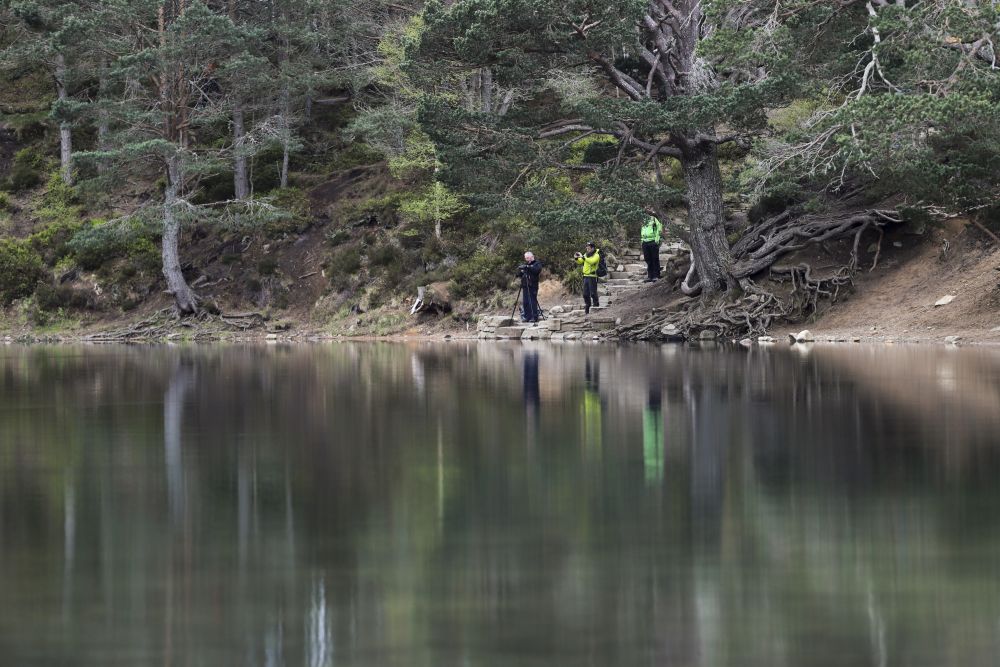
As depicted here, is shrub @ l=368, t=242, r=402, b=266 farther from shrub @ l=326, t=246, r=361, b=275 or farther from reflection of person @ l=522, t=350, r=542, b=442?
reflection of person @ l=522, t=350, r=542, b=442

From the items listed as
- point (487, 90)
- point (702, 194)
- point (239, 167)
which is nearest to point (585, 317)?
point (702, 194)

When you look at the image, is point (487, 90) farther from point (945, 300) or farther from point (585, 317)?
point (945, 300)

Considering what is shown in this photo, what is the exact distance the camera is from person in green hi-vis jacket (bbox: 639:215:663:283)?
121 ft

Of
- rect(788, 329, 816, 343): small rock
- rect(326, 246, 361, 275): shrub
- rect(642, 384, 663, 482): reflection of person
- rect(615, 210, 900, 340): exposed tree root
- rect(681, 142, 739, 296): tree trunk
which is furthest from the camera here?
rect(326, 246, 361, 275): shrub

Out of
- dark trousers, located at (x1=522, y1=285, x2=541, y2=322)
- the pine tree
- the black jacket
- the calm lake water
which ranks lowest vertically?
the calm lake water

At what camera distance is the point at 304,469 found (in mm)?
9211

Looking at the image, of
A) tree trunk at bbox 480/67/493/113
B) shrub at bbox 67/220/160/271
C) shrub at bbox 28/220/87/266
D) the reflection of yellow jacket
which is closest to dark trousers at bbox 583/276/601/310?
tree trunk at bbox 480/67/493/113

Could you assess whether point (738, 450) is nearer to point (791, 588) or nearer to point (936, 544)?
point (936, 544)

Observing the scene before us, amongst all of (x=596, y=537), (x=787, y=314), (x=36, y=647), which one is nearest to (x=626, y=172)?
(x=787, y=314)

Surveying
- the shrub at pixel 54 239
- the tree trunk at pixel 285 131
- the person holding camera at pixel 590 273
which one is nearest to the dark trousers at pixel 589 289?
the person holding camera at pixel 590 273

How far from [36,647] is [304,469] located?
468 centimetres

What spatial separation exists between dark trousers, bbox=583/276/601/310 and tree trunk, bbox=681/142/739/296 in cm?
426

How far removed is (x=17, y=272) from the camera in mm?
48500

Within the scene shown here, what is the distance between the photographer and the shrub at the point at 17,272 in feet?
159
